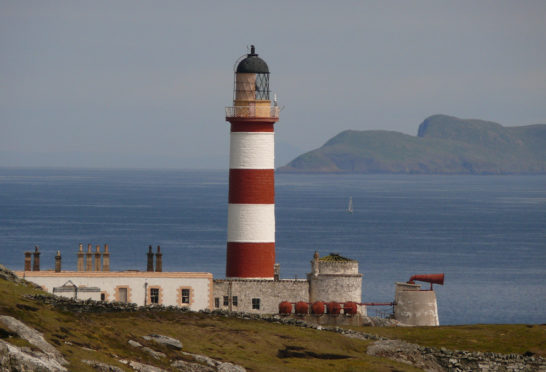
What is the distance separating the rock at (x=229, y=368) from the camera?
4469 cm

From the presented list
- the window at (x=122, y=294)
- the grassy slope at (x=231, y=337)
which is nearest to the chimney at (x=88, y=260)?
the window at (x=122, y=294)

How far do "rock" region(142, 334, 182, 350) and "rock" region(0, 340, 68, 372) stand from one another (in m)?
10.1

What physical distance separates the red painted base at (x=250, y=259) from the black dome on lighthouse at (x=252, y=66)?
10038 millimetres

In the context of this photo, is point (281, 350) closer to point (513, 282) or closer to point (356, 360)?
point (356, 360)

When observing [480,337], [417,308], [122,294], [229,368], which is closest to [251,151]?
[122,294]

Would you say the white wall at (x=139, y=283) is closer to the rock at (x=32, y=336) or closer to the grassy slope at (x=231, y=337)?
the grassy slope at (x=231, y=337)

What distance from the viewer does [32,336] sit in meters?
39.2

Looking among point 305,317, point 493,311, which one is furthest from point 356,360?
point 493,311

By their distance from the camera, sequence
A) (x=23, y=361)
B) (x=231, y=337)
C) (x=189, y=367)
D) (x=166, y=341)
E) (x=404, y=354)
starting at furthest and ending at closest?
(x=404, y=354)
(x=231, y=337)
(x=166, y=341)
(x=189, y=367)
(x=23, y=361)

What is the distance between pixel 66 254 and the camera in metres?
133

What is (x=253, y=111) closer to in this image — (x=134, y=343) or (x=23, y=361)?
(x=134, y=343)

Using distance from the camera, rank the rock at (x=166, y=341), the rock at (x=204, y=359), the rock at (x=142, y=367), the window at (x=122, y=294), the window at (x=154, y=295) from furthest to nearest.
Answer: the window at (x=154, y=295), the window at (x=122, y=294), the rock at (x=166, y=341), the rock at (x=204, y=359), the rock at (x=142, y=367)

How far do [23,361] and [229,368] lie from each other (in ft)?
38.4

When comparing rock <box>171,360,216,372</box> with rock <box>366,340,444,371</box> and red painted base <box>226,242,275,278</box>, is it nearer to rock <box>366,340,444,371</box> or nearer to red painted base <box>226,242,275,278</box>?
rock <box>366,340,444,371</box>
